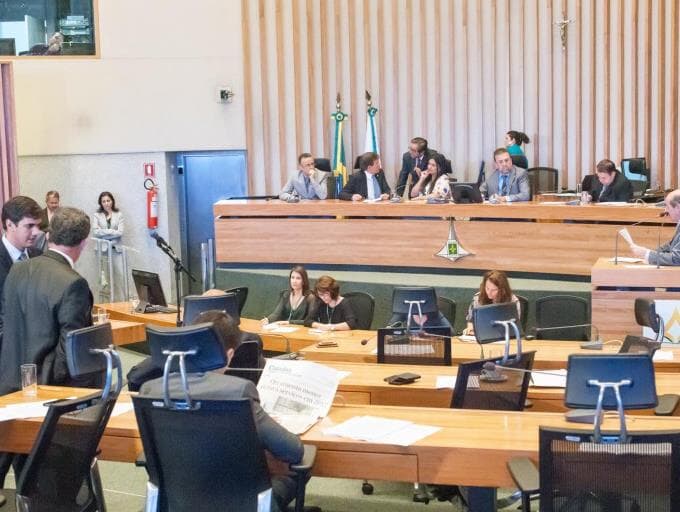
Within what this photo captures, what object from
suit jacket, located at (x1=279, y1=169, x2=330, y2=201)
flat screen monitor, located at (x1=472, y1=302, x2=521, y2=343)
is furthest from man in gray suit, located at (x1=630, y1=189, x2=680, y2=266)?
suit jacket, located at (x1=279, y1=169, x2=330, y2=201)

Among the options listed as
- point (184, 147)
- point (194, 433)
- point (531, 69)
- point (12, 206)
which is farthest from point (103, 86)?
point (194, 433)

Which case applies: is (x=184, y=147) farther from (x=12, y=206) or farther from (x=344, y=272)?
(x=12, y=206)

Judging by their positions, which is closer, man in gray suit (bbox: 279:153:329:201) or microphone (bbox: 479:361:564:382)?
microphone (bbox: 479:361:564:382)

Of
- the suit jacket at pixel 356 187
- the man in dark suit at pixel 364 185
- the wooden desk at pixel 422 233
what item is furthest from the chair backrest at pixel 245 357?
the suit jacket at pixel 356 187

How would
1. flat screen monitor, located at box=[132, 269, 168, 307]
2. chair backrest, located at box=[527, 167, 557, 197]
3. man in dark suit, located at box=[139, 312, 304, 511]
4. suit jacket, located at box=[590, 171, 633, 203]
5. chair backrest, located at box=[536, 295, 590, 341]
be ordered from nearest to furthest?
man in dark suit, located at box=[139, 312, 304, 511] → chair backrest, located at box=[536, 295, 590, 341] → flat screen monitor, located at box=[132, 269, 168, 307] → suit jacket, located at box=[590, 171, 633, 203] → chair backrest, located at box=[527, 167, 557, 197]

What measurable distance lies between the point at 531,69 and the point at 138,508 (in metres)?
10.0

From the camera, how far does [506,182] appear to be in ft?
40.1

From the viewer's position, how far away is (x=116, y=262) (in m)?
15.0

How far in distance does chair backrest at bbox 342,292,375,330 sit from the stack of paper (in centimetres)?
477

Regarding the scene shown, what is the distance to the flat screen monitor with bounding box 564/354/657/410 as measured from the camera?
4.19m

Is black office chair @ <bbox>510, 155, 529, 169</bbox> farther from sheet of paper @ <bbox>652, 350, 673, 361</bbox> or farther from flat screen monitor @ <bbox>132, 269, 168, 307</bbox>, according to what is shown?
sheet of paper @ <bbox>652, 350, 673, 361</bbox>

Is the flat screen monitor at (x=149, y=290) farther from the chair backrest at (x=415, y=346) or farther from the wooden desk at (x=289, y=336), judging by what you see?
the chair backrest at (x=415, y=346)

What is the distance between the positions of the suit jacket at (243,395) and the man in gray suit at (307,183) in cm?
878

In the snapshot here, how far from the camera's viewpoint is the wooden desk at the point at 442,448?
440cm
